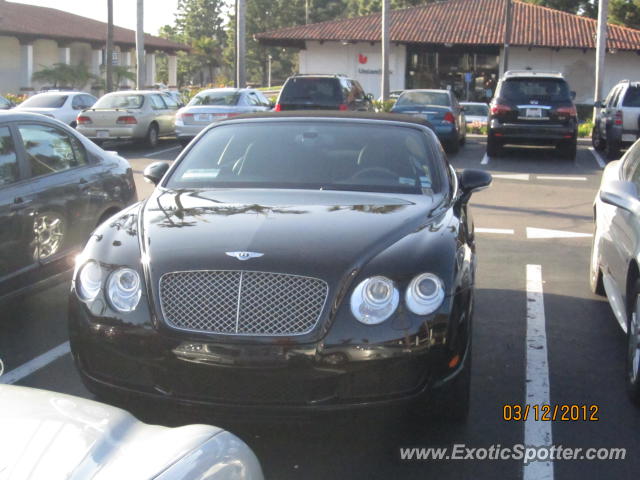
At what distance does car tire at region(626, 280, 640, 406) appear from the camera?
4777 millimetres

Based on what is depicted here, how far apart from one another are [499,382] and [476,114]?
24.4 m

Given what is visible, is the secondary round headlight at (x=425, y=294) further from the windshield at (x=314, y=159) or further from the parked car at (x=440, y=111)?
the parked car at (x=440, y=111)

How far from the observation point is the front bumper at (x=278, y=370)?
3.77 m

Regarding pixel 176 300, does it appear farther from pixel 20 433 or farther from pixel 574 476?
pixel 574 476

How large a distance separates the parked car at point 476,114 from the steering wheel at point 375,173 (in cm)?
2155

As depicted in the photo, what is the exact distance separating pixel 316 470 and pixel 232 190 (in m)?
1.88

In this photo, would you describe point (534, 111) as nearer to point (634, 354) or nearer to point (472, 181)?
point (472, 181)

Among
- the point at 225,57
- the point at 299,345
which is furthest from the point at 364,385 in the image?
the point at 225,57

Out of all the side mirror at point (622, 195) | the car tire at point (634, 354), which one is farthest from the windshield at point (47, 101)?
the car tire at point (634, 354)

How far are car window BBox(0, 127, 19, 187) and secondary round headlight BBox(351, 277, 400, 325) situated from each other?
3338 millimetres

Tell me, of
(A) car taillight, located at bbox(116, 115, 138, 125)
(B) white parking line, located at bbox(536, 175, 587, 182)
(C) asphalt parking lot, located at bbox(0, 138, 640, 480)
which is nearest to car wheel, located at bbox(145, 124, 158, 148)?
(A) car taillight, located at bbox(116, 115, 138, 125)

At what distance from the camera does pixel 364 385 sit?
381 centimetres

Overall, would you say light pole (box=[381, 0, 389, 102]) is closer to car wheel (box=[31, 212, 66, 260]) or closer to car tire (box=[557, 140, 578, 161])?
car tire (box=[557, 140, 578, 161])

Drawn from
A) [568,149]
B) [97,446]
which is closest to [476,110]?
[568,149]
